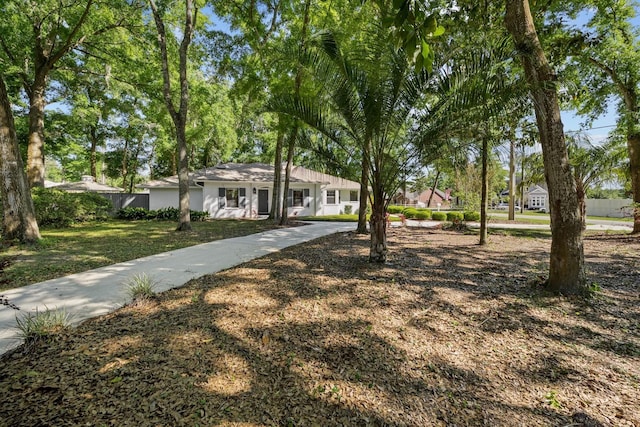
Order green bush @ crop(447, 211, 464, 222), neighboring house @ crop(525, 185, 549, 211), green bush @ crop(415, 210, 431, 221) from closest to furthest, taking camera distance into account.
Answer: green bush @ crop(447, 211, 464, 222) < green bush @ crop(415, 210, 431, 221) < neighboring house @ crop(525, 185, 549, 211)

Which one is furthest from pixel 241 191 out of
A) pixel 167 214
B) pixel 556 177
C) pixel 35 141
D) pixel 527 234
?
pixel 556 177

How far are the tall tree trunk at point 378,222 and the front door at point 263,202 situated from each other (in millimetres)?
15780

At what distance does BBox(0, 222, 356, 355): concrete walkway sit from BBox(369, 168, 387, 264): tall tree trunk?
2861mm

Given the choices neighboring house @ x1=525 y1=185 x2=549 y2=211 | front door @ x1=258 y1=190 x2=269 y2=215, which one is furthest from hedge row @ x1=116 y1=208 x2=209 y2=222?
neighboring house @ x1=525 y1=185 x2=549 y2=211

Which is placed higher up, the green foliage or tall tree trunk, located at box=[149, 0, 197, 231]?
tall tree trunk, located at box=[149, 0, 197, 231]

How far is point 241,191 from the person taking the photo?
19984mm

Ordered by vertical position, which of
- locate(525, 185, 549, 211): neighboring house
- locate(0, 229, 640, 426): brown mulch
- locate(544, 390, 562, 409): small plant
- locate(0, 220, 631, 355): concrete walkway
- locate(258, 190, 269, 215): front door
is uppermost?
locate(525, 185, 549, 211): neighboring house

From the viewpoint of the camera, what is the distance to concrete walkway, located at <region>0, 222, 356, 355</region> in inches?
143

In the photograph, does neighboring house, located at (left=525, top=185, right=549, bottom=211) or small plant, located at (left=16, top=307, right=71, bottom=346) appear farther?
neighboring house, located at (left=525, top=185, right=549, bottom=211)

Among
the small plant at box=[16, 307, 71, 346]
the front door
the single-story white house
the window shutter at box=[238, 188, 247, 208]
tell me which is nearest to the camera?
the small plant at box=[16, 307, 71, 346]

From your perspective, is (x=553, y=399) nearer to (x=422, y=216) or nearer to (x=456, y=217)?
(x=456, y=217)

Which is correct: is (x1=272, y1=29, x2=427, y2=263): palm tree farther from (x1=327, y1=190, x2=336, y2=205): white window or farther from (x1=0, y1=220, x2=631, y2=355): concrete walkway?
(x1=327, y1=190, x2=336, y2=205): white window

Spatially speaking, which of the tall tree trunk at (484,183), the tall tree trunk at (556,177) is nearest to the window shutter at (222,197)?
the tall tree trunk at (484,183)

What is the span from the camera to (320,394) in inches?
92.0
